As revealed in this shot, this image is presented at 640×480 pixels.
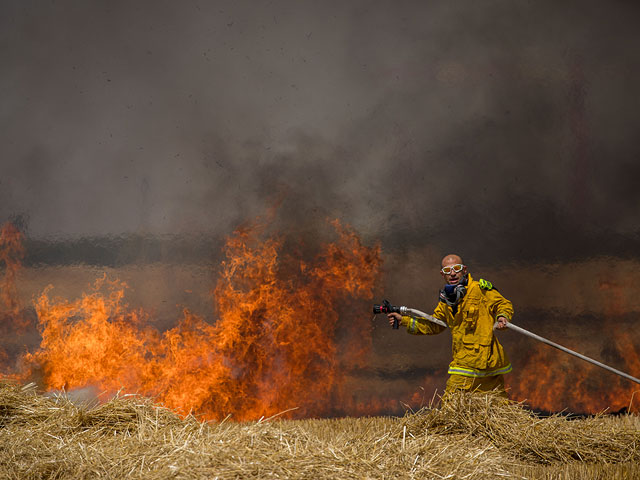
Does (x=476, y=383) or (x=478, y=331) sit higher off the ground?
(x=478, y=331)

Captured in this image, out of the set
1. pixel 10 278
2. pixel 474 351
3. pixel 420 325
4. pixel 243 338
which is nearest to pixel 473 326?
pixel 474 351

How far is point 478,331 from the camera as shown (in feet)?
18.5

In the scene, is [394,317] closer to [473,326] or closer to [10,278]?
[473,326]

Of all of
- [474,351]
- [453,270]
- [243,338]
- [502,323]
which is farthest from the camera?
[243,338]

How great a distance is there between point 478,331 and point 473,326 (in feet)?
0.24

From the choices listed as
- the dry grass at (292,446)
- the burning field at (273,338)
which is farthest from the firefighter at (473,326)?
the burning field at (273,338)

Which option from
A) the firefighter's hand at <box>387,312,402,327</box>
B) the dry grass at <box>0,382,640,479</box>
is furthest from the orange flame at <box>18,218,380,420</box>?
the dry grass at <box>0,382,640,479</box>

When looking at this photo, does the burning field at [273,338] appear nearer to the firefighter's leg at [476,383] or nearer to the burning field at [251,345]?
the burning field at [251,345]

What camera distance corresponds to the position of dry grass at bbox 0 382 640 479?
2846 millimetres

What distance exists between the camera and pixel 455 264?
224 inches

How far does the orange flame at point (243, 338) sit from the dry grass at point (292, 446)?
350 centimetres

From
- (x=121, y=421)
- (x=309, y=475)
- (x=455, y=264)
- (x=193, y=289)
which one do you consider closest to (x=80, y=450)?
(x=121, y=421)

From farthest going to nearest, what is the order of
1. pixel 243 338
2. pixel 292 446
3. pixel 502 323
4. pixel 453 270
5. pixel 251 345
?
pixel 251 345
pixel 243 338
pixel 453 270
pixel 502 323
pixel 292 446

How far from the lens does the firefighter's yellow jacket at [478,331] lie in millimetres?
5562
